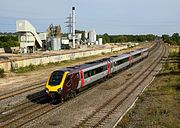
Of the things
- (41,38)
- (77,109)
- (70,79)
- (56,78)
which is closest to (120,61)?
(70,79)

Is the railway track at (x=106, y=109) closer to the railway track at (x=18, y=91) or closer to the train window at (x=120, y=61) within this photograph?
the train window at (x=120, y=61)

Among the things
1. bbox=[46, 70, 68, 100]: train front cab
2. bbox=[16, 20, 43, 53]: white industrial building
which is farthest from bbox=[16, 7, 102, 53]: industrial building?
bbox=[46, 70, 68, 100]: train front cab

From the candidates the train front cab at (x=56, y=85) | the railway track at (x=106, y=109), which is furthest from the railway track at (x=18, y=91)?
the railway track at (x=106, y=109)

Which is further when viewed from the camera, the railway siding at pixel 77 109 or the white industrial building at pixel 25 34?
the white industrial building at pixel 25 34

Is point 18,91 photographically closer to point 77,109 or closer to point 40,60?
point 77,109

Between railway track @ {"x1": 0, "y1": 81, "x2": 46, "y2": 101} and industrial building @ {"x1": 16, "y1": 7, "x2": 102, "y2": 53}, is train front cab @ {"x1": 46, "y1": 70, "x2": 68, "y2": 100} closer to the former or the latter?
railway track @ {"x1": 0, "y1": 81, "x2": 46, "y2": 101}

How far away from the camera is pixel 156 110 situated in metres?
20.3

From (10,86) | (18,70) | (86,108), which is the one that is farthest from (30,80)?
(86,108)

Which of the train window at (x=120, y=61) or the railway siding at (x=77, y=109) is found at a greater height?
the train window at (x=120, y=61)

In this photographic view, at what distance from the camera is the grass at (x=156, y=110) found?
56.3 feet

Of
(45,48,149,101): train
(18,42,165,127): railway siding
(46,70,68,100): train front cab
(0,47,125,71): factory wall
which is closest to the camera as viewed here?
(18,42,165,127): railway siding

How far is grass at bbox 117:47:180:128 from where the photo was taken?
17.2 m

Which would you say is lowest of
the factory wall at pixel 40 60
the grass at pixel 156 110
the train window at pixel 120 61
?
the grass at pixel 156 110

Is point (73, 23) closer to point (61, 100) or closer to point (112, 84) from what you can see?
point (112, 84)
